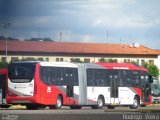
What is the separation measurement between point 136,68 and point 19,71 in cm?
1197

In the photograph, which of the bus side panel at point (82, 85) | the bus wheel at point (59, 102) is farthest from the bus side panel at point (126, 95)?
the bus wheel at point (59, 102)

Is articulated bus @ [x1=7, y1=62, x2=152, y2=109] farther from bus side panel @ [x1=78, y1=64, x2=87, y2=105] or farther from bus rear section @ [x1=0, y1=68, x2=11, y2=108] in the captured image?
bus rear section @ [x1=0, y1=68, x2=11, y2=108]

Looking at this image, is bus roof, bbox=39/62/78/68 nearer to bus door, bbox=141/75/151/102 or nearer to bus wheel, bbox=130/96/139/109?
bus wheel, bbox=130/96/139/109

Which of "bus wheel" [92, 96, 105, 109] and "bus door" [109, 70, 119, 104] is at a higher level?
"bus door" [109, 70, 119, 104]

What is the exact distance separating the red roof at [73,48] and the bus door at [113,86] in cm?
2003

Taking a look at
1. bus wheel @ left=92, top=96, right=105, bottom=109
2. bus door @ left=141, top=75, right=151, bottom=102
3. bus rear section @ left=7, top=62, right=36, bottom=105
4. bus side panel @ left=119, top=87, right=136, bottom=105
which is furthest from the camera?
bus door @ left=141, top=75, right=151, bottom=102

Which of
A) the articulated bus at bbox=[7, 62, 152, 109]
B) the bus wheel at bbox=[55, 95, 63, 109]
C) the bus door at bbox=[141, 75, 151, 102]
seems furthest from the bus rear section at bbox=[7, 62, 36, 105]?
the bus door at bbox=[141, 75, 151, 102]

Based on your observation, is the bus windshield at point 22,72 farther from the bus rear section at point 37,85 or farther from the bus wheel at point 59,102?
the bus wheel at point 59,102

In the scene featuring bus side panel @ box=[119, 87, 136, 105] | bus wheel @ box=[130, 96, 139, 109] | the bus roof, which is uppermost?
the bus roof

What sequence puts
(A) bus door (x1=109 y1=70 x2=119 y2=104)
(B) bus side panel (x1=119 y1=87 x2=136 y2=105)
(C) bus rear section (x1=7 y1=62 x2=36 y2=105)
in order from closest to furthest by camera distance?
1. (C) bus rear section (x1=7 y1=62 x2=36 y2=105)
2. (A) bus door (x1=109 y1=70 x2=119 y2=104)
3. (B) bus side panel (x1=119 y1=87 x2=136 y2=105)

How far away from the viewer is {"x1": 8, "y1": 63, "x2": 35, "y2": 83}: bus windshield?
40656 mm

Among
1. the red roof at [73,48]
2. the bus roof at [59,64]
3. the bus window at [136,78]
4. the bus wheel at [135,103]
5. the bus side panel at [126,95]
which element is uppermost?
the red roof at [73,48]

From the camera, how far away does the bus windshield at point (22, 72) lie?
133ft

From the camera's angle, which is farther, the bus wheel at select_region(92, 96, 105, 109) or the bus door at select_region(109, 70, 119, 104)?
the bus door at select_region(109, 70, 119, 104)
